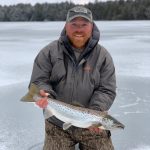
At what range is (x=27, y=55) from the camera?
45.1ft

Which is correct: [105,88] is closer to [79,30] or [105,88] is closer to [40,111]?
[79,30]

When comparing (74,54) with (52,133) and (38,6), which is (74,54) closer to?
(52,133)

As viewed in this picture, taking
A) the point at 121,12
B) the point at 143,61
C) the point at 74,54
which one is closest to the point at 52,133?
the point at 74,54

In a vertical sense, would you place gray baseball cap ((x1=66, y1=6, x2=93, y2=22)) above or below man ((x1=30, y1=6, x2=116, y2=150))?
above

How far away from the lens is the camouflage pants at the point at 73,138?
11.8 feet

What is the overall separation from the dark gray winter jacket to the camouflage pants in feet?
0.79

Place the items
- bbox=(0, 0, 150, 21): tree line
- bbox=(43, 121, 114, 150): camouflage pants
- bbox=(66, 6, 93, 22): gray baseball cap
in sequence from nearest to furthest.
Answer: bbox=(66, 6, 93, 22): gray baseball cap
bbox=(43, 121, 114, 150): camouflage pants
bbox=(0, 0, 150, 21): tree line

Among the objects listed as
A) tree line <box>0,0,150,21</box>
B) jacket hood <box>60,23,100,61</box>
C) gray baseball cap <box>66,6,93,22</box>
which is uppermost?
gray baseball cap <box>66,6,93,22</box>

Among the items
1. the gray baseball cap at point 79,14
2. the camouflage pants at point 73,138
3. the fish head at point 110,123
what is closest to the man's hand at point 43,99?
the camouflage pants at point 73,138

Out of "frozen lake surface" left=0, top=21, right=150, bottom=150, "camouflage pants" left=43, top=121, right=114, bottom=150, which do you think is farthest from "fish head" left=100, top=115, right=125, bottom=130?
"frozen lake surface" left=0, top=21, right=150, bottom=150

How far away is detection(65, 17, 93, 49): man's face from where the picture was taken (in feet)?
11.4

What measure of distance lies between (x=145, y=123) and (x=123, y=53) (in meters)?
8.29

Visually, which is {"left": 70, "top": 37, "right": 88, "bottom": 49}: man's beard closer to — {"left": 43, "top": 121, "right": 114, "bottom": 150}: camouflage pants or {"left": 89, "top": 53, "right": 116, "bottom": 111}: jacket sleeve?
{"left": 89, "top": 53, "right": 116, "bottom": 111}: jacket sleeve

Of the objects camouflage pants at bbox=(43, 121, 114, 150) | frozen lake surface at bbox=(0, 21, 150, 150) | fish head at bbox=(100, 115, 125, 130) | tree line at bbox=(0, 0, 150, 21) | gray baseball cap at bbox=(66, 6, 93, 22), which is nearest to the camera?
fish head at bbox=(100, 115, 125, 130)
